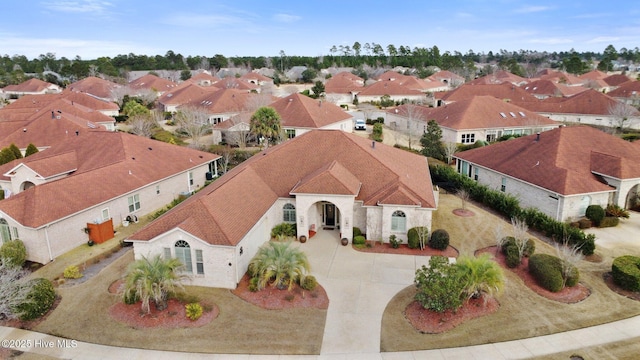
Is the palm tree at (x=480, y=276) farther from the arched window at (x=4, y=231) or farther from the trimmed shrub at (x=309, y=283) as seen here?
the arched window at (x=4, y=231)

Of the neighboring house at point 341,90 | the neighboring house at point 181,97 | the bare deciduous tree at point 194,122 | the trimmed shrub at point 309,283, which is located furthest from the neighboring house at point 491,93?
the trimmed shrub at point 309,283

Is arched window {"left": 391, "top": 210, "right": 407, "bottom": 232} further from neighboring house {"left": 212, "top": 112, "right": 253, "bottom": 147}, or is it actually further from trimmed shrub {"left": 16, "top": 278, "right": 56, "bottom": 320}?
neighboring house {"left": 212, "top": 112, "right": 253, "bottom": 147}

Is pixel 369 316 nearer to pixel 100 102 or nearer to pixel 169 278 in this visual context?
pixel 169 278

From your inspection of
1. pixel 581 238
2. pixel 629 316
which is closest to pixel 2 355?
pixel 629 316

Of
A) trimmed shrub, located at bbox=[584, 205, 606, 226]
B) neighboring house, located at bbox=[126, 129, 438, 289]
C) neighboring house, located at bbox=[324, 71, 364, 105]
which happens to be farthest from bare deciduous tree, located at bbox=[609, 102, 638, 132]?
neighboring house, located at bbox=[324, 71, 364, 105]

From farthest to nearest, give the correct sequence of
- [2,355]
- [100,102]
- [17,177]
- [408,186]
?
[100,102]
[17,177]
[408,186]
[2,355]
